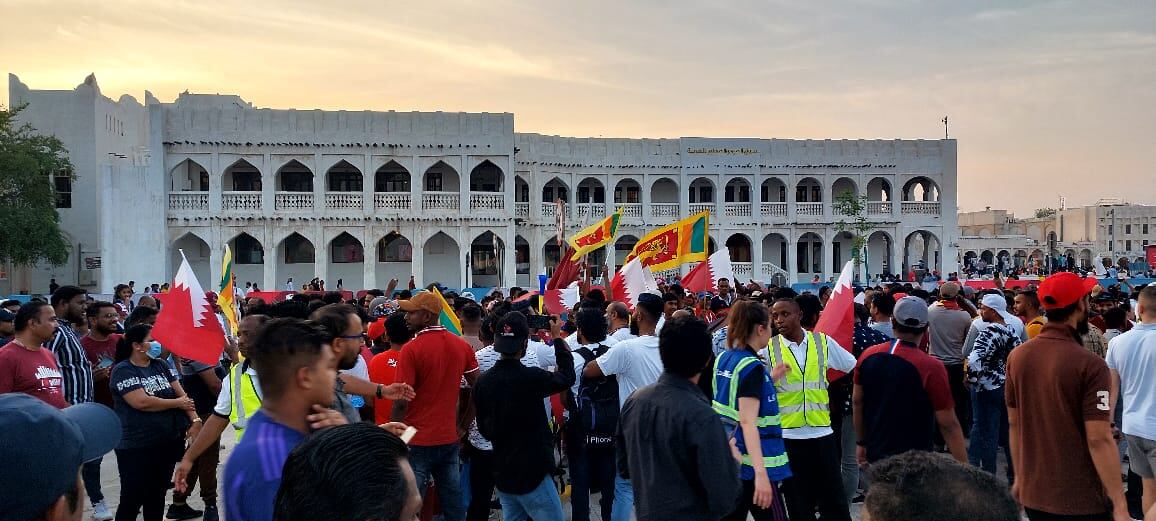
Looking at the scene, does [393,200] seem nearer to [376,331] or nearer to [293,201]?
[293,201]

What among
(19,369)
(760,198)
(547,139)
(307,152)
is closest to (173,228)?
(307,152)

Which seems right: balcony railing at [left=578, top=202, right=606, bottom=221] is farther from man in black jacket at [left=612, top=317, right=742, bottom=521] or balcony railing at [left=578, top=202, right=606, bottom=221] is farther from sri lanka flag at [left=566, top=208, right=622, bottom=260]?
man in black jacket at [left=612, top=317, right=742, bottom=521]

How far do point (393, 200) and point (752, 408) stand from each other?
1118 inches

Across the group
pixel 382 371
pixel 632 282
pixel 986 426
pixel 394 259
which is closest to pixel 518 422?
pixel 382 371

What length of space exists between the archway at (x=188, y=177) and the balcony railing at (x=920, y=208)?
95.9 feet

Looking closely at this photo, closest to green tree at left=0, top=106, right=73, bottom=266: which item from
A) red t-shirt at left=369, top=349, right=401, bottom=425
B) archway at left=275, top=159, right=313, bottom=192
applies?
archway at left=275, top=159, right=313, bottom=192

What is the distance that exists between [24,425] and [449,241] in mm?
31666

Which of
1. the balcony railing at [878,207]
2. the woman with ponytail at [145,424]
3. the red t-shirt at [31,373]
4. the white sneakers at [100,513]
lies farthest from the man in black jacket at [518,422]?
the balcony railing at [878,207]

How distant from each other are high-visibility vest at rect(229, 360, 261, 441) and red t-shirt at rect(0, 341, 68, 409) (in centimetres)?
187

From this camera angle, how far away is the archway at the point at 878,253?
3816 centimetres

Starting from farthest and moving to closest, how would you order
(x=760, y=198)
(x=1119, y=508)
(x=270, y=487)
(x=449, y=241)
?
(x=760, y=198) < (x=449, y=241) < (x=1119, y=508) < (x=270, y=487)

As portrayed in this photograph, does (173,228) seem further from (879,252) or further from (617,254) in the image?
(879,252)

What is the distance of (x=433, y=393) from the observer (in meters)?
5.27

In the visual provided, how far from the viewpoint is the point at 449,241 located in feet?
109
